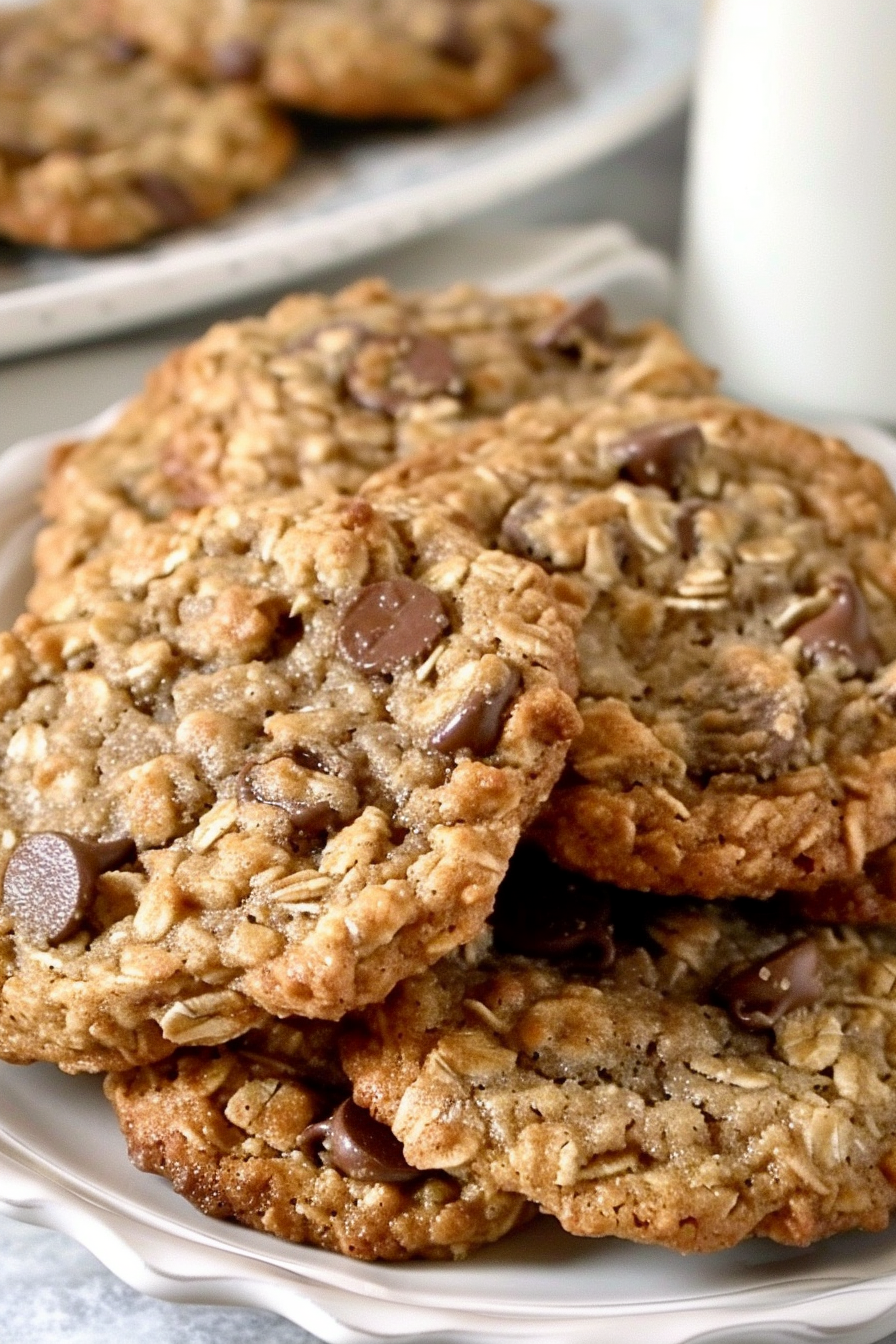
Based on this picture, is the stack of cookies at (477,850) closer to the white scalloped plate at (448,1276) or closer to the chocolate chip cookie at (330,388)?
the white scalloped plate at (448,1276)

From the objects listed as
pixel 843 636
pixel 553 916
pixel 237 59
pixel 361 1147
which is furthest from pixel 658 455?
pixel 237 59

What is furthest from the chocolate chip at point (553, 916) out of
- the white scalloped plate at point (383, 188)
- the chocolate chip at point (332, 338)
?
the white scalloped plate at point (383, 188)

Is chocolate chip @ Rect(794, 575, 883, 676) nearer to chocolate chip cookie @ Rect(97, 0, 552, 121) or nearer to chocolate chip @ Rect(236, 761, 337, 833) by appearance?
chocolate chip @ Rect(236, 761, 337, 833)

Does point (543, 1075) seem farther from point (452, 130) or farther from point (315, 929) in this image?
point (452, 130)

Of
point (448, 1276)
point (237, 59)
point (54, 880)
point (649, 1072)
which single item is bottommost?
point (448, 1276)

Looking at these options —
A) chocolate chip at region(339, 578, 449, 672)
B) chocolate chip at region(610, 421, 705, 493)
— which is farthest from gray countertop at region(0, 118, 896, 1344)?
chocolate chip at region(610, 421, 705, 493)

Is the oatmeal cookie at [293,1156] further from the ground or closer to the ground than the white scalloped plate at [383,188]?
closer to the ground

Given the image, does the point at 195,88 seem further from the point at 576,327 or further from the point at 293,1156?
the point at 293,1156
